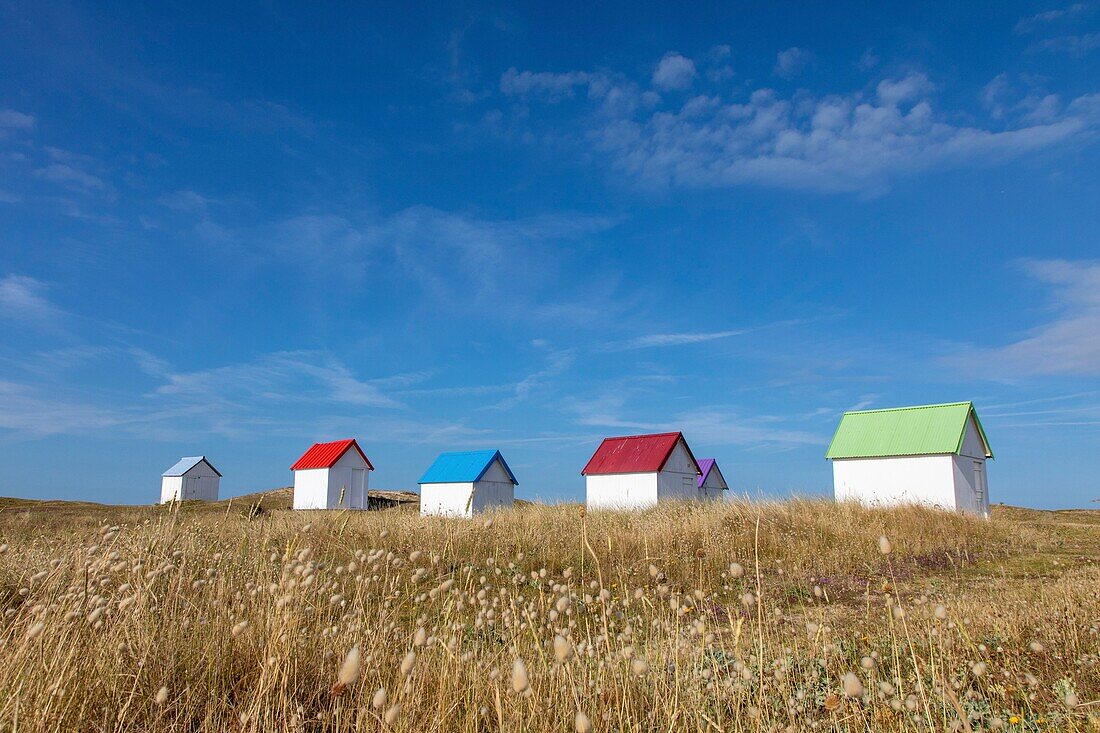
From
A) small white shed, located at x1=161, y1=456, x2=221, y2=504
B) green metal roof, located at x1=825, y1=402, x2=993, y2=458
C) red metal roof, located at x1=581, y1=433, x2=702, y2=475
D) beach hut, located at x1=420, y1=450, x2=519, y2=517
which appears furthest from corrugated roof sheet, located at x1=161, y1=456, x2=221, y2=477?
green metal roof, located at x1=825, y1=402, x2=993, y2=458

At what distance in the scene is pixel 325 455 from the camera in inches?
1693

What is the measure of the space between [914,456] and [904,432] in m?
1.55

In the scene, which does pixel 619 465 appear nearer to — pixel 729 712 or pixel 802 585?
pixel 802 585

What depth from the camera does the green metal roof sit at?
28.8 m

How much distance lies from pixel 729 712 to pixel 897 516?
1666cm

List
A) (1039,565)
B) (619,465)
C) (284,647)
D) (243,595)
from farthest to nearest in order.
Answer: (619,465)
(1039,565)
(243,595)
(284,647)

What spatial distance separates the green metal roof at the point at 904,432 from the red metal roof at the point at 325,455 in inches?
1138

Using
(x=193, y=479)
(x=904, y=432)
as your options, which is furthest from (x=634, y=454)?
(x=193, y=479)

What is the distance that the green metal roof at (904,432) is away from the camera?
94.5ft

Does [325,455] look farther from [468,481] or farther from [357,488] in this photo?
[468,481]

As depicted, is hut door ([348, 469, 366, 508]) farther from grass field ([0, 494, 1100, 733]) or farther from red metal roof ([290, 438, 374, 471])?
grass field ([0, 494, 1100, 733])

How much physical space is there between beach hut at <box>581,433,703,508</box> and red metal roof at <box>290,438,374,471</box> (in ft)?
52.6

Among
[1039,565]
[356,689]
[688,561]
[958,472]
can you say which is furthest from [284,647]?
[958,472]

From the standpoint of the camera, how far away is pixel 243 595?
5.23 m
